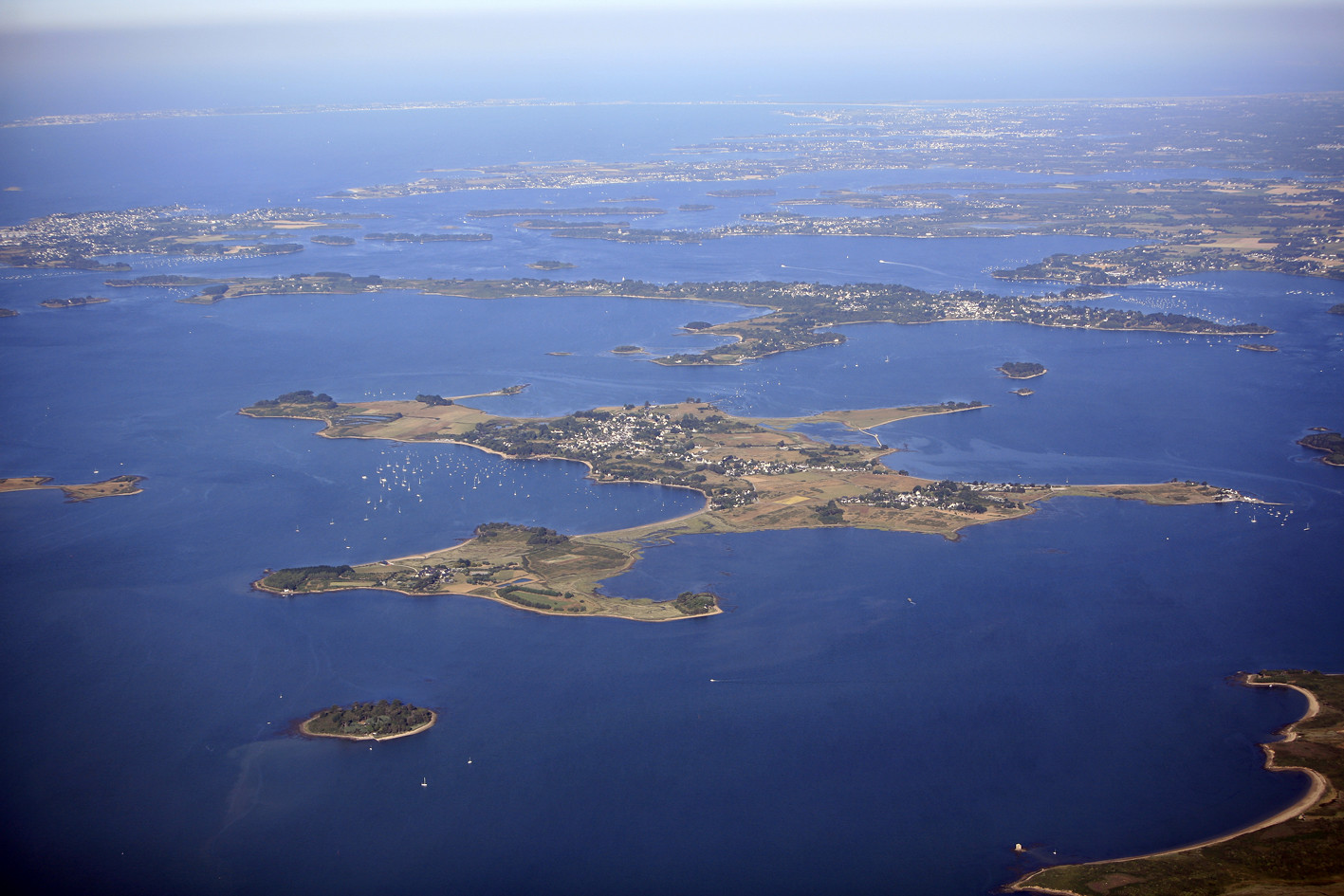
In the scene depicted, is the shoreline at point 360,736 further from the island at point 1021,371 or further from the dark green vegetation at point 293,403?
the island at point 1021,371

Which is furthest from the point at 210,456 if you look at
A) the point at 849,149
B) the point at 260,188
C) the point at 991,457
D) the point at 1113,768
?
the point at 849,149

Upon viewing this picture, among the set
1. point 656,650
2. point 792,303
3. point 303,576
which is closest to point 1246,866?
point 656,650

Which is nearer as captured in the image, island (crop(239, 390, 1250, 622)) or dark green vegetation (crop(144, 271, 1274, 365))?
island (crop(239, 390, 1250, 622))

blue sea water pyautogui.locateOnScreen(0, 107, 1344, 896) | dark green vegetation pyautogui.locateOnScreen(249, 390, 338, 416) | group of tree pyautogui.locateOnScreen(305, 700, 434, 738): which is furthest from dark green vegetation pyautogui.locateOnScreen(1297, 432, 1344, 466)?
dark green vegetation pyautogui.locateOnScreen(249, 390, 338, 416)

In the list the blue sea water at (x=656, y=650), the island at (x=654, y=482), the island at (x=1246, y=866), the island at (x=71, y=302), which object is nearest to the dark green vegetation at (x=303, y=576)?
the island at (x=654, y=482)

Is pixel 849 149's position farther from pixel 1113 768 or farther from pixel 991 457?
pixel 1113 768

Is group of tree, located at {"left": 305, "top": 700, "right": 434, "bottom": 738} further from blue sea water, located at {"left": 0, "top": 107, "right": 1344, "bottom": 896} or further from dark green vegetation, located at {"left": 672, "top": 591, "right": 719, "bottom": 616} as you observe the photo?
dark green vegetation, located at {"left": 672, "top": 591, "right": 719, "bottom": 616}
